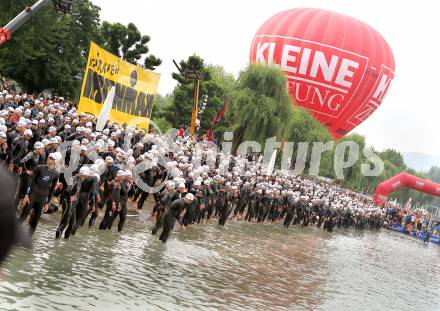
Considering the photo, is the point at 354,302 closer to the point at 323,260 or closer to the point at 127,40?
the point at 323,260

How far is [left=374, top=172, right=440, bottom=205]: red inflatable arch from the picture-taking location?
64.0 metres

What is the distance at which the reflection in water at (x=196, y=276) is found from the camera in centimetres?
1006

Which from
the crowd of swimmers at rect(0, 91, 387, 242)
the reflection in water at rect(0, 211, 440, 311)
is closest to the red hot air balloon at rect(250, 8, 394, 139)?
the crowd of swimmers at rect(0, 91, 387, 242)

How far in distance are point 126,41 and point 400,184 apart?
32.8 m

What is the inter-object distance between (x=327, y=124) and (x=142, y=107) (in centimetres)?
3732

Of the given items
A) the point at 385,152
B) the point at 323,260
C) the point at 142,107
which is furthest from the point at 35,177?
the point at 385,152

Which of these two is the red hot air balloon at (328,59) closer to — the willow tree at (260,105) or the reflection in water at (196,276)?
the willow tree at (260,105)

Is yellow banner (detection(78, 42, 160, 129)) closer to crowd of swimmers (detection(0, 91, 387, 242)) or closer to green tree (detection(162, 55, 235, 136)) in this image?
crowd of swimmers (detection(0, 91, 387, 242))

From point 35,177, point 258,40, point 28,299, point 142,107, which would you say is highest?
point 258,40

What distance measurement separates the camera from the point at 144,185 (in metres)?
21.2

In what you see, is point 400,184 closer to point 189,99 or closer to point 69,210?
point 189,99

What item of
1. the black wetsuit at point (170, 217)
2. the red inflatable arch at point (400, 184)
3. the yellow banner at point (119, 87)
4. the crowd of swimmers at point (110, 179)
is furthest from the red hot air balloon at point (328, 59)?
the black wetsuit at point (170, 217)

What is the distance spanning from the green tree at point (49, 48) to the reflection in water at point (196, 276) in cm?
2362

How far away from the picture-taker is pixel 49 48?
153ft
